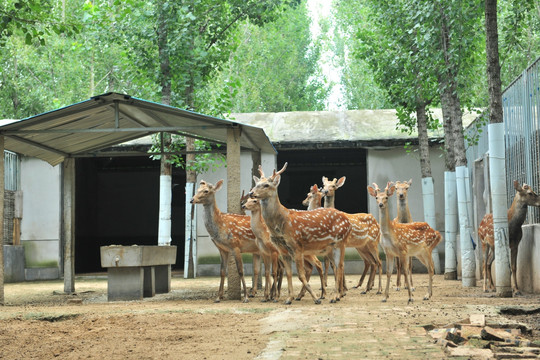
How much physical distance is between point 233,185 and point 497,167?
13.9 feet

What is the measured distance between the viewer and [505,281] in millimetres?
11609

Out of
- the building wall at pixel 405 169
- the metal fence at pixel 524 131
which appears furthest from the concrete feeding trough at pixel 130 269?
the building wall at pixel 405 169

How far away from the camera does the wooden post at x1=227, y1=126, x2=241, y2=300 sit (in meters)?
12.4

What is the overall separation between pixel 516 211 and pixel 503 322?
498cm

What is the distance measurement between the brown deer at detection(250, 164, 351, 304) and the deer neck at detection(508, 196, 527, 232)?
277 cm

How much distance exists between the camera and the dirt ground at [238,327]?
6.59 m

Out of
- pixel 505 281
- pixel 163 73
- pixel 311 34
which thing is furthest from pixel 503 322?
pixel 311 34

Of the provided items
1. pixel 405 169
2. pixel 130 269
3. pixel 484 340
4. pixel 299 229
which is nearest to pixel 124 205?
pixel 405 169

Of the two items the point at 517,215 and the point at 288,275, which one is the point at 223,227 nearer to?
the point at 288,275

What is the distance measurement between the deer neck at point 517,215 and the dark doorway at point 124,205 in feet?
59.1

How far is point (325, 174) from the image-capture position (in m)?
28.7

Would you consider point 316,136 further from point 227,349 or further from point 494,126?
point 227,349

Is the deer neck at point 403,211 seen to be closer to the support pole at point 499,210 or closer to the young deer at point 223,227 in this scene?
the support pole at point 499,210

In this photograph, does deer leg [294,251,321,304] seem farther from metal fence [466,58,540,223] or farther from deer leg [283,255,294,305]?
metal fence [466,58,540,223]
